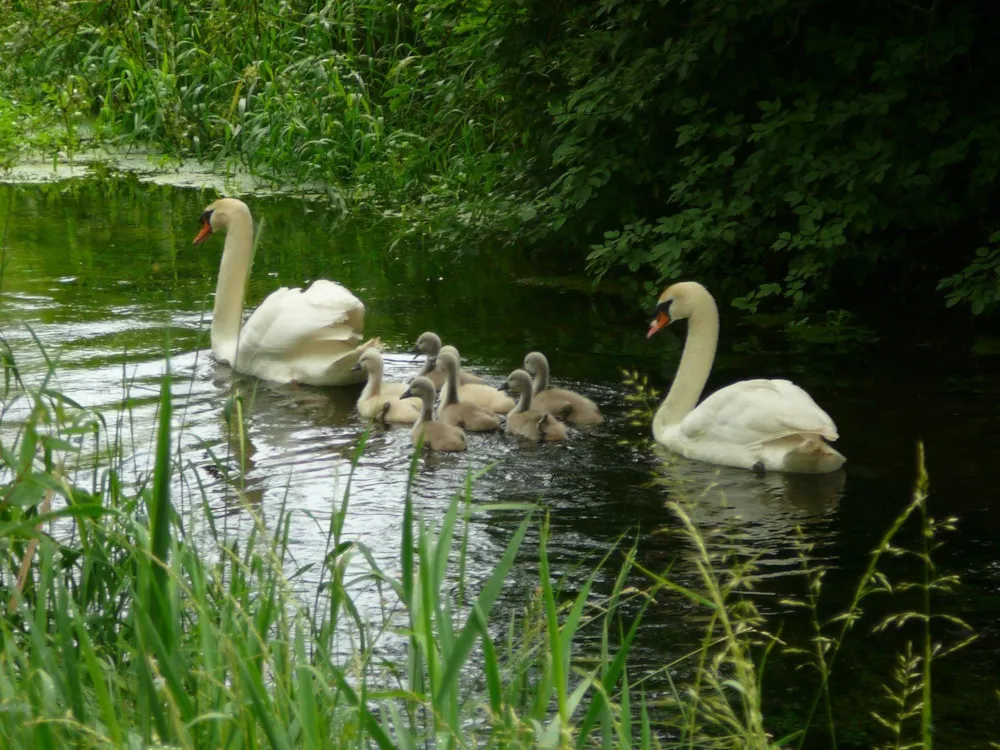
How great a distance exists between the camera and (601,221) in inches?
397

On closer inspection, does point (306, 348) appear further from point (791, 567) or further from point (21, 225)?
point (21, 225)

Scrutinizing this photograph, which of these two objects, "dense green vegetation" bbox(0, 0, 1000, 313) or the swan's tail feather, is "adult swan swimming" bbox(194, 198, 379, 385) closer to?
"dense green vegetation" bbox(0, 0, 1000, 313)

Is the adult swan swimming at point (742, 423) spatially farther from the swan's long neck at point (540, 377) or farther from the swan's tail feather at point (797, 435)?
the swan's long neck at point (540, 377)

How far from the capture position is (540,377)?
742cm

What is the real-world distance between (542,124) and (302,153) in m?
4.03

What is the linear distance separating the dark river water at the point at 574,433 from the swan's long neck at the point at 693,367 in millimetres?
195

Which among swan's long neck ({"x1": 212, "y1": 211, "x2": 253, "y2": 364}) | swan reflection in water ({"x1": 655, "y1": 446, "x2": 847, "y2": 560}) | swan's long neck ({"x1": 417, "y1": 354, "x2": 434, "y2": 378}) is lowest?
swan reflection in water ({"x1": 655, "y1": 446, "x2": 847, "y2": 560})

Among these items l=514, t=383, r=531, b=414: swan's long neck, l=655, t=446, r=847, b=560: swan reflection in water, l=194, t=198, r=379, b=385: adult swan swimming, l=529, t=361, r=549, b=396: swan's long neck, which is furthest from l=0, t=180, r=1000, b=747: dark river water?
l=529, t=361, r=549, b=396: swan's long neck

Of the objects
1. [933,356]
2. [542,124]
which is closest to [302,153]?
[542,124]

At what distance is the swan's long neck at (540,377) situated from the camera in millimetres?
7414

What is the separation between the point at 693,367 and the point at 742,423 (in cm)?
67

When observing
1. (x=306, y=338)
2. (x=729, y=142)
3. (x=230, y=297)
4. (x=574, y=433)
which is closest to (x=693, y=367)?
(x=574, y=433)

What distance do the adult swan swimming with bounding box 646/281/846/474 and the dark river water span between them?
89mm

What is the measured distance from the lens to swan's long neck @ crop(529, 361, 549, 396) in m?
7.41
